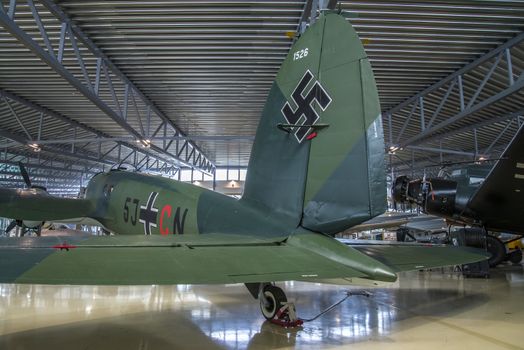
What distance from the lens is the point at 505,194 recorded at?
8023mm

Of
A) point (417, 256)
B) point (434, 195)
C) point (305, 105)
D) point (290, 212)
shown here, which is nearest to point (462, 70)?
point (434, 195)

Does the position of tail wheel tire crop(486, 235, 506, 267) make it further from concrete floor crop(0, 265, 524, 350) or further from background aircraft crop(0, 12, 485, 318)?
background aircraft crop(0, 12, 485, 318)

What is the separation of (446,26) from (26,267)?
28.0ft

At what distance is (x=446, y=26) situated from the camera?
791cm

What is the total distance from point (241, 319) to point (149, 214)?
237cm

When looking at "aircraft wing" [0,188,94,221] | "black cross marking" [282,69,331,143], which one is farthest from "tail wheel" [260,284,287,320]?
"aircraft wing" [0,188,94,221]

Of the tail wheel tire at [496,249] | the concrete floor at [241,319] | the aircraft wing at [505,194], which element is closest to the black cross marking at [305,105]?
the concrete floor at [241,319]

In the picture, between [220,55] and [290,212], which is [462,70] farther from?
[290,212]

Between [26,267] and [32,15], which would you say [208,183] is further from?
[26,267]

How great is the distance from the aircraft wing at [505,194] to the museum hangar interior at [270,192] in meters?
0.05

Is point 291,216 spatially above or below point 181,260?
above

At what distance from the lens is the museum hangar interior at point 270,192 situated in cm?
375

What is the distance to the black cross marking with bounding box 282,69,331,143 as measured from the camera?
4.17 metres

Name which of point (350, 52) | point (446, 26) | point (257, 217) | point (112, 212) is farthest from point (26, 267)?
point (446, 26)
